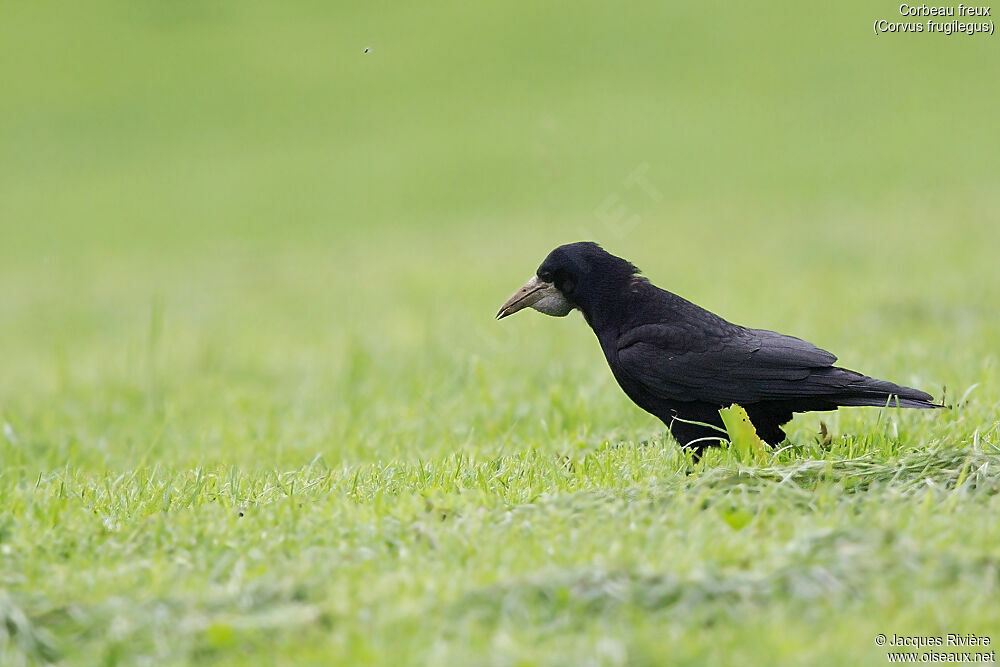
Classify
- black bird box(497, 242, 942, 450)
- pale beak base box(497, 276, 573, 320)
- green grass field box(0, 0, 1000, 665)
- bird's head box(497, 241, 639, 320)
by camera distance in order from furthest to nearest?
pale beak base box(497, 276, 573, 320) < bird's head box(497, 241, 639, 320) < black bird box(497, 242, 942, 450) < green grass field box(0, 0, 1000, 665)

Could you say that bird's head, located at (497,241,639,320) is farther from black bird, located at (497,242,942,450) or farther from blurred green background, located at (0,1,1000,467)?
blurred green background, located at (0,1,1000,467)

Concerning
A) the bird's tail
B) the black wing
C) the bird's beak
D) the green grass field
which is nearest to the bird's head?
the bird's beak

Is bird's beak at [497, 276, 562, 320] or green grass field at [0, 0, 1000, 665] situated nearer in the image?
green grass field at [0, 0, 1000, 665]

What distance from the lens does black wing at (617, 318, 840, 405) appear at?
4.61m

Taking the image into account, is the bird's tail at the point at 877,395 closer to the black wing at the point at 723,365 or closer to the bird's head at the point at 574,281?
the black wing at the point at 723,365

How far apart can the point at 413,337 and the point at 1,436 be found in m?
3.49

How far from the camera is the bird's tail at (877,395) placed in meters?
4.35

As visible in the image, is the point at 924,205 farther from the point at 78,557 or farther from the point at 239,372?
the point at 78,557

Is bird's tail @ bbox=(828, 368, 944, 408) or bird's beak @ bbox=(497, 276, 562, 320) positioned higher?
bird's beak @ bbox=(497, 276, 562, 320)

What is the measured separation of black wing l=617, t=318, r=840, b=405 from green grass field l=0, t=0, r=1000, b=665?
269 millimetres

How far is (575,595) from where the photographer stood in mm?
3037

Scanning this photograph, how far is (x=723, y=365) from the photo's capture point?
15.6 feet

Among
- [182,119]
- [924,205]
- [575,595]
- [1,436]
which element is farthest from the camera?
[182,119]

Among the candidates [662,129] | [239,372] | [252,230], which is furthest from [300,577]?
[662,129]
